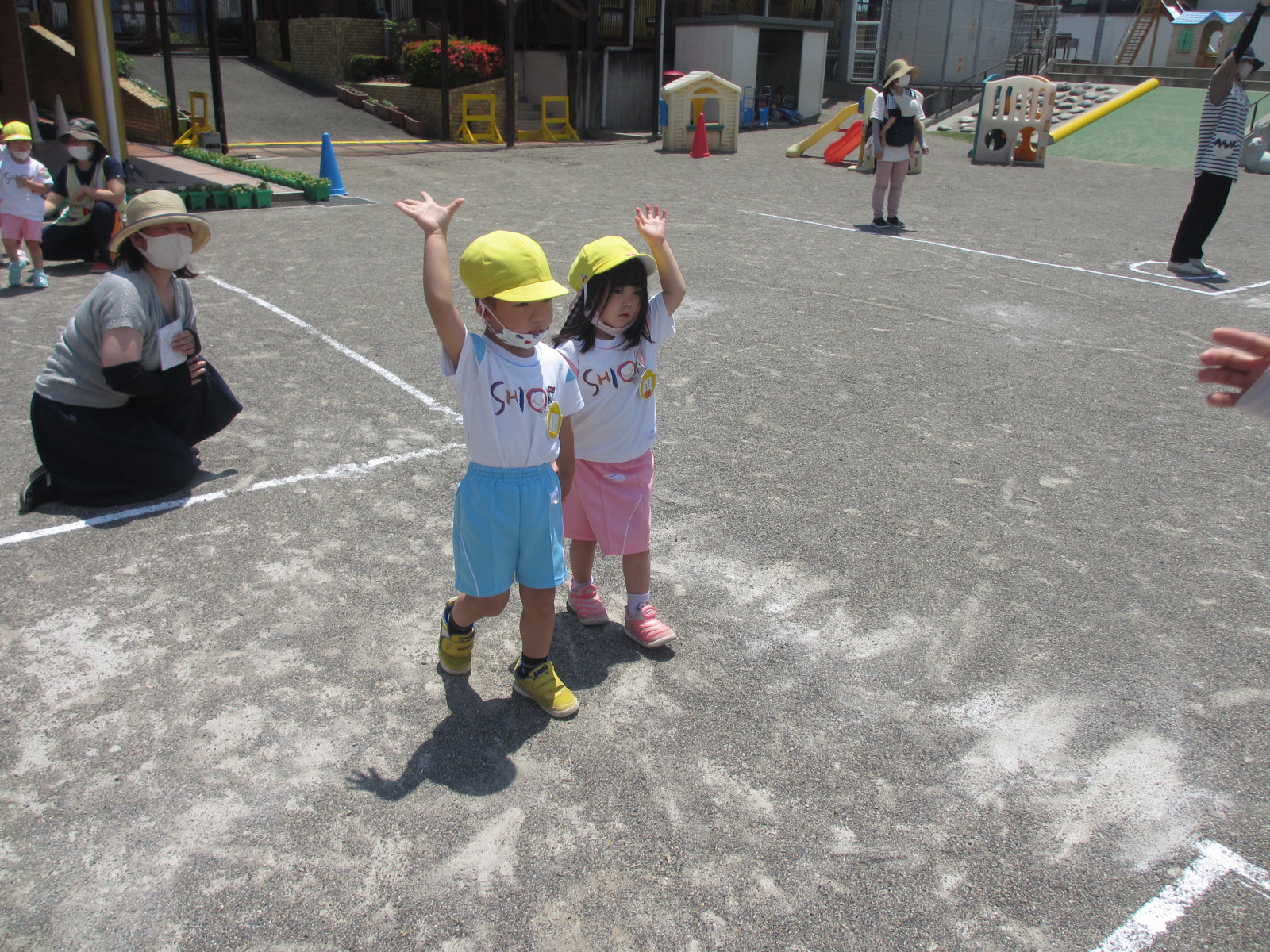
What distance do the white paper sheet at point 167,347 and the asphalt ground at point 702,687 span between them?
636 mm

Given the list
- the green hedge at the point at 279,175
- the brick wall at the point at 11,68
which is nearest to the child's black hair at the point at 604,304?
Result: the green hedge at the point at 279,175

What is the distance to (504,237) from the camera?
2904 millimetres

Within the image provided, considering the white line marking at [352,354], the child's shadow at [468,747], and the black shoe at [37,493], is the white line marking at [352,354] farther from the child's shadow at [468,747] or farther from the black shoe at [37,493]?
the child's shadow at [468,747]

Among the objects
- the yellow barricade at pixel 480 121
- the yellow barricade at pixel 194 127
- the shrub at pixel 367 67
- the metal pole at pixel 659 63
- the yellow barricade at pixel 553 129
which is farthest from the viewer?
the shrub at pixel 367 67

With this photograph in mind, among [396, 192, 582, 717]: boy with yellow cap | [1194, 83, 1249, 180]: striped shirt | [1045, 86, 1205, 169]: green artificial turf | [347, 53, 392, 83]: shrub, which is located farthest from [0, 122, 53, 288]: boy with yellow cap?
[1045, 86, 1205, 169]: green artificial turf

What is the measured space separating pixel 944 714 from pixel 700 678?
0.83 m

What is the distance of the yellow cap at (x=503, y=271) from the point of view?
283 cm

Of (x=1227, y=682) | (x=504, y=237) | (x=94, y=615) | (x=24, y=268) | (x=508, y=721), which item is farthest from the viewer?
(x=24, y=268)

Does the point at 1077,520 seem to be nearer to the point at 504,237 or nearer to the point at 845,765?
the point at 845,765

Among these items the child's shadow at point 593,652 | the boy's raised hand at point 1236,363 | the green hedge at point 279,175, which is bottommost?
the child's shadow at point 593,652

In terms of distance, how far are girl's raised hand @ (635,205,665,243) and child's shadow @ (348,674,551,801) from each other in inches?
66.7

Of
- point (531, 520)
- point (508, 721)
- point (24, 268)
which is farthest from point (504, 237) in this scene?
point (24, 268)

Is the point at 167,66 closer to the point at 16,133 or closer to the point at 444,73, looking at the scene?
the point at 444,73

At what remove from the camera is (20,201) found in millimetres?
8375
